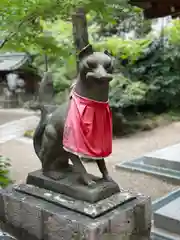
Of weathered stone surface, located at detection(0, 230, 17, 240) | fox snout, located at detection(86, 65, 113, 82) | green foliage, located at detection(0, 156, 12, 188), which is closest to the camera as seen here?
fox snout, located at detection(86, 65, 113, 82)

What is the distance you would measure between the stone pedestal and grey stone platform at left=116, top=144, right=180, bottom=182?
3.49 m

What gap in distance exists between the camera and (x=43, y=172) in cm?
257

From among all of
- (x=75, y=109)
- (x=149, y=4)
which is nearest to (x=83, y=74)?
(x=75, y=109)

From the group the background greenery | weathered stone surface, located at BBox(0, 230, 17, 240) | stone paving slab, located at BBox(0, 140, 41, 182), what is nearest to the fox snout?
weathered stone surface, located at BBox(0, 230, 17, 240)

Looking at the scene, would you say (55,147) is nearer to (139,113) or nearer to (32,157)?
(32,157)

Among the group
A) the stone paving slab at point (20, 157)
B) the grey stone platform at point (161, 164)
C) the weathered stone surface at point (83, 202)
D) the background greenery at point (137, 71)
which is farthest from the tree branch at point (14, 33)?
the grey stone platform at point (161, 164)

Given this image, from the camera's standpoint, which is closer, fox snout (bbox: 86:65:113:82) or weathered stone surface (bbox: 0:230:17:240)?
fox snout (bbox: 86:65:113:82)

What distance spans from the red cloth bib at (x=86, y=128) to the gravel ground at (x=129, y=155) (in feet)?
10.7

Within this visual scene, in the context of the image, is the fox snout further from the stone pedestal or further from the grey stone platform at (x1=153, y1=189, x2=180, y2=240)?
the grey stone platform at (x1=153, y1=189, x2=180, y2=240)

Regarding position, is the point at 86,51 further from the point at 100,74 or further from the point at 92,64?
the point at 100,74

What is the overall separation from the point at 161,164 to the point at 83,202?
13.8 ft

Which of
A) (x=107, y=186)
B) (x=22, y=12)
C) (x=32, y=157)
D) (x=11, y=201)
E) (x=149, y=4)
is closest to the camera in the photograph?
(x=107, y=186)

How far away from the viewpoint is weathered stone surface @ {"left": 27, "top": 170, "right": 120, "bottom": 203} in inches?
87.2

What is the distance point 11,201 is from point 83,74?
1154 millimetres
